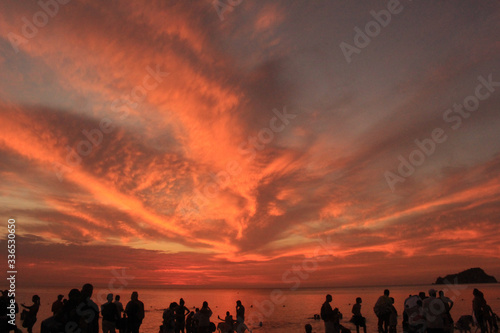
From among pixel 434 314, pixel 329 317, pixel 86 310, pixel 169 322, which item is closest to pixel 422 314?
pixel 434 314

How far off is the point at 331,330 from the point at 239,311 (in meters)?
6.99

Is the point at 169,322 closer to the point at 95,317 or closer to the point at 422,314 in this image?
the point at 95,317

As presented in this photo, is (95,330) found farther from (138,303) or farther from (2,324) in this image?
(138,303)

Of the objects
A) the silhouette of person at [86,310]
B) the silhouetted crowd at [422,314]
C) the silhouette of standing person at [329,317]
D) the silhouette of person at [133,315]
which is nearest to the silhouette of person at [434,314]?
the silhouetted crowd at [422,314]

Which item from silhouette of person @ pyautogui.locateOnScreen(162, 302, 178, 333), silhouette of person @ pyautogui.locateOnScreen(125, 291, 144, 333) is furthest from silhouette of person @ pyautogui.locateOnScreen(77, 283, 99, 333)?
silhouette of person @ pyautogui.locateOnScreen(162, 302, 178, 333)

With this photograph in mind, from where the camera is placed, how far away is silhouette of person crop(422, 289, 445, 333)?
36.9 ft

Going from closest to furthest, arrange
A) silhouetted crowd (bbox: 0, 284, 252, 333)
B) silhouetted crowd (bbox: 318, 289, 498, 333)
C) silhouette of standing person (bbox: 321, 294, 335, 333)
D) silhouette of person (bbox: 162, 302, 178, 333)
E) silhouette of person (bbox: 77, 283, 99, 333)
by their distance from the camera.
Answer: silhouetted crowd (bbox: 0, 284, 252, 333), silhouette of person (bbox: 77, 283, 99, 333), silhouetted crowd (bbox: 318, 289, 498, 333), silhouette of standing person (bbox: 321, 294, 335, 333), silhouette of person (bbox: 162, 302, 178, 333)

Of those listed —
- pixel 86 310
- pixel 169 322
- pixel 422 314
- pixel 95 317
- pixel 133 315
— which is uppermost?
pixel 86 310

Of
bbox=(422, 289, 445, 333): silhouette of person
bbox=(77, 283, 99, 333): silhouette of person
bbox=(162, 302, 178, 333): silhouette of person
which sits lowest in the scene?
bbox=(162, 302, 178, 333): silhouette of person

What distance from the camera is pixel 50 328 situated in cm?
806

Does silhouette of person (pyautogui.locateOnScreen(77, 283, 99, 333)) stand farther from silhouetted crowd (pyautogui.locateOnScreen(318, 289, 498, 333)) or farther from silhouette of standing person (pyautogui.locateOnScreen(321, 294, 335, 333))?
silhouette of standing person (pyautogui.locateOnScreen(321, 294, 335, 333))

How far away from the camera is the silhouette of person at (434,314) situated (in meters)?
A: 11.2

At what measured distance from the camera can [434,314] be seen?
11.2 m

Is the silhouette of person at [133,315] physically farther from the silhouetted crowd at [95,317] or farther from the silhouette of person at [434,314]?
the silhouette of person at [434,314]
